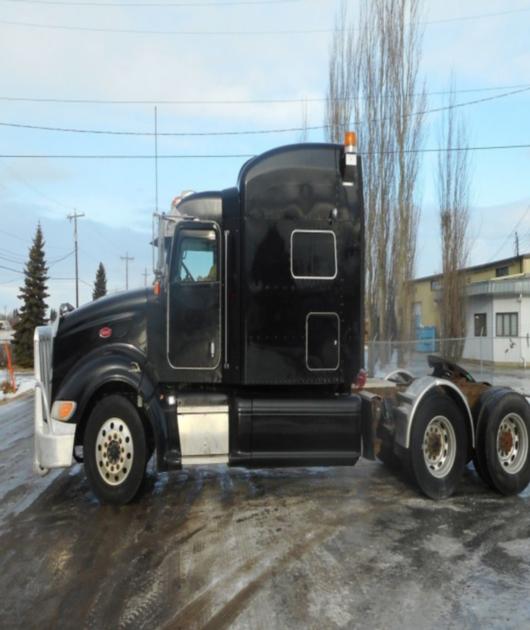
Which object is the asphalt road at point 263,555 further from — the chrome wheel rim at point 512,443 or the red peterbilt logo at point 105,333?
the red peterbilt logo at point 105,333

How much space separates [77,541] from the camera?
16.7ft

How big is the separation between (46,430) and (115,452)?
72 cm

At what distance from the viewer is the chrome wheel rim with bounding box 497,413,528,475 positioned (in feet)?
22.0

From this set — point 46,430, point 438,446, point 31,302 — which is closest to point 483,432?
point 438,446

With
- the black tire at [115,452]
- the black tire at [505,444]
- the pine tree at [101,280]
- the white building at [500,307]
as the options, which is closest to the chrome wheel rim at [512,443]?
the black tire at [505,444]

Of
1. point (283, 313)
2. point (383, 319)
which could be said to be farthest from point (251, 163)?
point (383, 319)

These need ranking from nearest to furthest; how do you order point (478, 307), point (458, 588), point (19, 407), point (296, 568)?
1. point (458, 588)
2. point (296, 568)
3. point (19, 407)
4. point (478, 307)

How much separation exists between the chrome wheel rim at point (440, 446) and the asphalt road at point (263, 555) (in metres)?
0.38

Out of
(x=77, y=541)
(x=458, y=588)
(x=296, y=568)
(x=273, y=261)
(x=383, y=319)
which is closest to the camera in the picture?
(x=458, y=588)

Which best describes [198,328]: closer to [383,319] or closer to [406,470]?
[406,470]

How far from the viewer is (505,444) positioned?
22.1 feet

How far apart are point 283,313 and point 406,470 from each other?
2203 mm

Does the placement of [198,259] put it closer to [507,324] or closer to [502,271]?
[507,324]

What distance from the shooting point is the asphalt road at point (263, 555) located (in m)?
3.78
